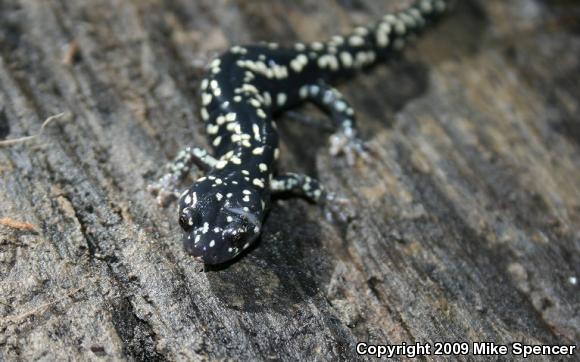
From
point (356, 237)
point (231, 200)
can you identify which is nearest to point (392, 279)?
point (356, 237)

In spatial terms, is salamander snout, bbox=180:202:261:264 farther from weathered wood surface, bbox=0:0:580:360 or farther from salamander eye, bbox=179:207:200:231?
weathered wood surface, bbox=0:0:580:360

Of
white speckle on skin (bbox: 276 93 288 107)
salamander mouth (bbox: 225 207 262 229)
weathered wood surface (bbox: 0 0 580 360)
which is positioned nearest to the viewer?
weathered wood surface (bbox: 0 0 580 360)

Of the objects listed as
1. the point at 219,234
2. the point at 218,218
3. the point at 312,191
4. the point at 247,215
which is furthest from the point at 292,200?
the point at 219,234

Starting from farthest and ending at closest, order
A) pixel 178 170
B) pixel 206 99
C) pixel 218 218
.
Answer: pixel 206 99, pixel 178 170, pixel 218 218

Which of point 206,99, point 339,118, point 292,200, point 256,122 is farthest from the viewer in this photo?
point 339,118

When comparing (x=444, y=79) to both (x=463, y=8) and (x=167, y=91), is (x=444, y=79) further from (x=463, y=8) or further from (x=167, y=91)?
(x=167, y=91)

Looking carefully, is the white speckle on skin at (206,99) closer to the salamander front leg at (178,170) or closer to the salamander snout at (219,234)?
the salamander front leg at (178,170)

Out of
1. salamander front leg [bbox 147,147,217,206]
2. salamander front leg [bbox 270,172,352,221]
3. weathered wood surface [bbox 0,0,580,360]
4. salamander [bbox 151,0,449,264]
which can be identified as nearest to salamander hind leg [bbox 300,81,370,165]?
salamander [bbox 151,0,449,264]

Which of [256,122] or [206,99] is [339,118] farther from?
[206,99]
